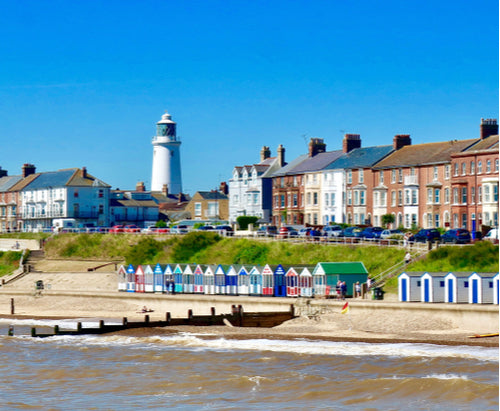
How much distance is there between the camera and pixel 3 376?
127 feet

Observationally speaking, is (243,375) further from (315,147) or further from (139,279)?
(315,147)

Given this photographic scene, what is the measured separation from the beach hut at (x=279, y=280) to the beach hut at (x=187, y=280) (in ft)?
23.4

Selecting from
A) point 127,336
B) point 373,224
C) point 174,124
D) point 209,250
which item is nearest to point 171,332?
point 127,336

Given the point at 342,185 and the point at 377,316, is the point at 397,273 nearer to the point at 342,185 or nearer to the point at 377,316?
the point at 377,316

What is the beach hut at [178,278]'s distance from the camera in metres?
62.6

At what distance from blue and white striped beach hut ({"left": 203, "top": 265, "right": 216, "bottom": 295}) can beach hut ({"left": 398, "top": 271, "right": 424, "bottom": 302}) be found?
→ 15.3 meters

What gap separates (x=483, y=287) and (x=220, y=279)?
19.1 m

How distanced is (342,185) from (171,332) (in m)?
42.5

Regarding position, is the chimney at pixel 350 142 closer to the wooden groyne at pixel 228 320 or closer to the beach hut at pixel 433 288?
the wooden groyne at pixel 228 320

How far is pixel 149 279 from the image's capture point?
64250mm

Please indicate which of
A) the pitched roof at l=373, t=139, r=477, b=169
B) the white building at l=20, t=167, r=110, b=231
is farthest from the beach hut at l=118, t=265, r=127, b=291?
the white building at l=20, t=167, r=110, b=231

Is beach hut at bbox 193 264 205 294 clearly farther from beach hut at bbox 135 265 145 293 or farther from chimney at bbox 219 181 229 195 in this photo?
chimney at bbox 219 181 229 195

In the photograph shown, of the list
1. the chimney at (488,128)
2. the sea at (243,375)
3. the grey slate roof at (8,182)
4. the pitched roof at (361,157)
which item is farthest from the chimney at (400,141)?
the grey slate roof at (8,182)

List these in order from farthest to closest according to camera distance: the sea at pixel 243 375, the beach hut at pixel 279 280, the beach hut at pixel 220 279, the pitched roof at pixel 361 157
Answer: the pitched roof at pixel 361 157, the beach hut at pixel 220 279, the beach hut at pixel 279 280, the sea at pixel 243 375
